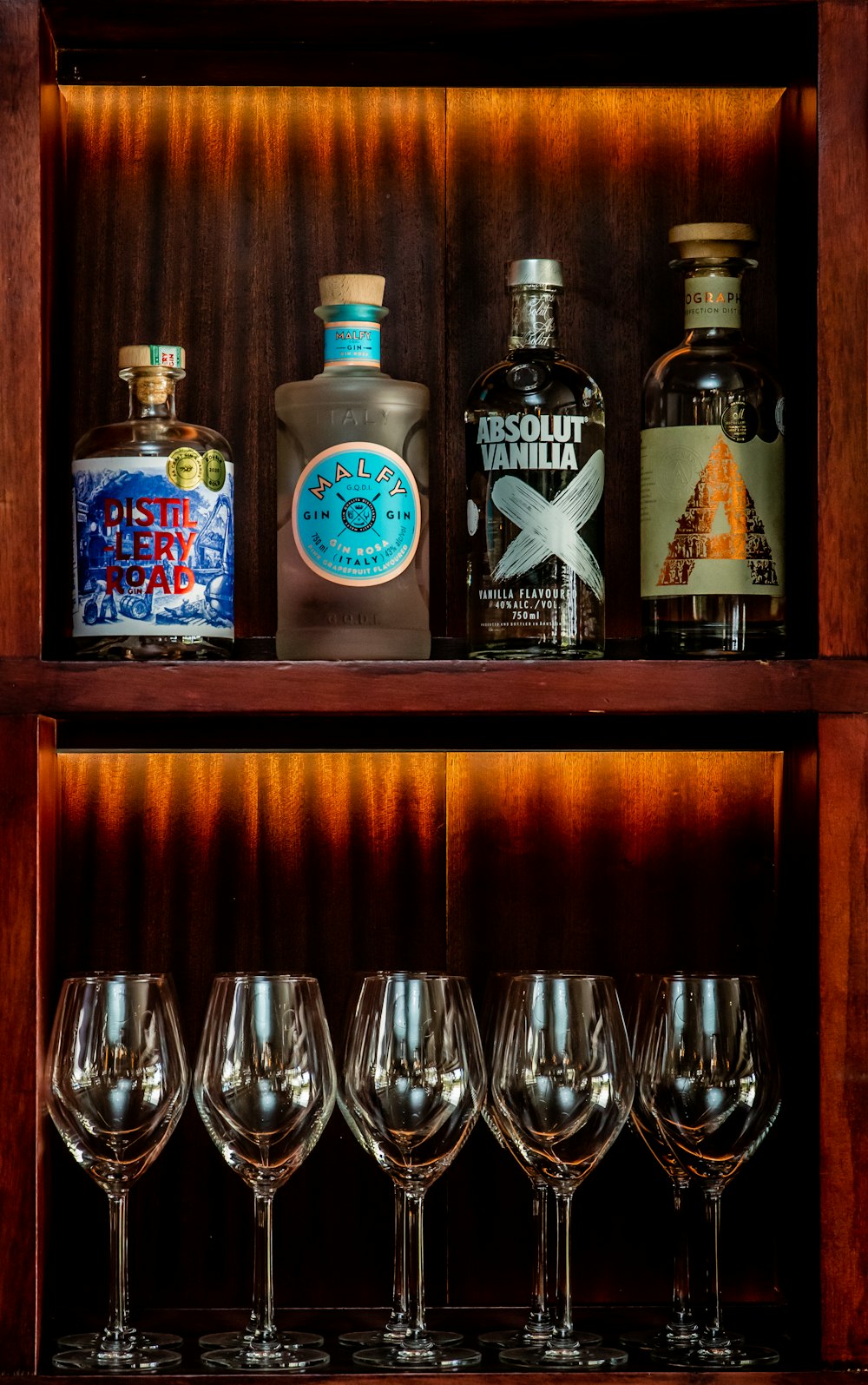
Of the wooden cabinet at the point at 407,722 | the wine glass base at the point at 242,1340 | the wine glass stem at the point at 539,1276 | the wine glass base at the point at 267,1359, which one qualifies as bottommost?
the wine glass base at the point at 242,1340

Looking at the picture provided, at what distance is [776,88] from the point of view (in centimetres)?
127

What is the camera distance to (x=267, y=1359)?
3.33 feet

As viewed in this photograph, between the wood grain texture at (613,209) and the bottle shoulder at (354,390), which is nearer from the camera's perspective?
the bottle shoulder at (354,390)

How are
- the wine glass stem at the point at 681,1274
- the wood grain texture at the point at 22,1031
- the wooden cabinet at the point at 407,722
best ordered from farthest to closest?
the wooden cabinet at the point at 407,722 → the wine glass stem at the point at 681,1274 → the wood grain texture at the point at 22,1031

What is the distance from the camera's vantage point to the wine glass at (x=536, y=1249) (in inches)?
41.4

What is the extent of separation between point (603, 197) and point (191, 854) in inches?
23.7

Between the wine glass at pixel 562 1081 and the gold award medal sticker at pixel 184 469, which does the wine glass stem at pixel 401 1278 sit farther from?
the gold award medal sticker at pixel 184 469

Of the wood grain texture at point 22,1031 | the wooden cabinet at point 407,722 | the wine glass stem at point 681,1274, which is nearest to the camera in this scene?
the wood grain texture at point 22,1031

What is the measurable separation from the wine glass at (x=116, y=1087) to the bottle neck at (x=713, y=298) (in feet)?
1.95

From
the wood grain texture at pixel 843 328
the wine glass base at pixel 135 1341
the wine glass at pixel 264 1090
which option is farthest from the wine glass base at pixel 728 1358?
the wood grain texture at pixel 843 328

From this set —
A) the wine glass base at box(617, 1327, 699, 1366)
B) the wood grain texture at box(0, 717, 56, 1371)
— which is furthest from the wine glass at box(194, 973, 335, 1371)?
the wine glass base at box(617, 1327, 699, 1366)

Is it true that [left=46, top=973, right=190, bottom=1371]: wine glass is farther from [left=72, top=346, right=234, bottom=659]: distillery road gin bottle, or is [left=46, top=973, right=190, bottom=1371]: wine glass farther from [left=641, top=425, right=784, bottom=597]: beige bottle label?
[left=641, top=425, right=784, bottom=597]: beige bottle label

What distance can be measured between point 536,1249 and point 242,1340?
20 cm

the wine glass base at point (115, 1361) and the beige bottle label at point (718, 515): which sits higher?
the beige bottle label at point (718, 515)
